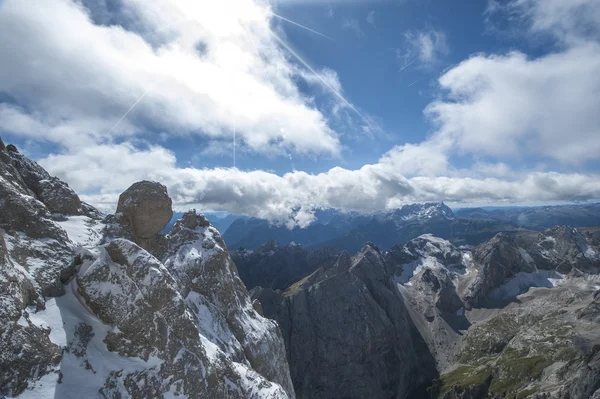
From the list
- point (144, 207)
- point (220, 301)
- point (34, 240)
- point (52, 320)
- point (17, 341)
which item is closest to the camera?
point (17, 341)

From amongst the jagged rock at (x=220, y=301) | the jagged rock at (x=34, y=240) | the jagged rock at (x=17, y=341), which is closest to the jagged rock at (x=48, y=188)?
the jagged rock at (x=34, y=240)

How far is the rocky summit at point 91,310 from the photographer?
95.7ft

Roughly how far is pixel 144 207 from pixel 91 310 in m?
24.1

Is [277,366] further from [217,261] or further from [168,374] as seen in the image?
[168,374]

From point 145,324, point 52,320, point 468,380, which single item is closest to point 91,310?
point 52,320

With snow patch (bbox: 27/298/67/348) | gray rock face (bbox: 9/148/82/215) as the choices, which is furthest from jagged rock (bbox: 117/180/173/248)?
snow patch (bbox: 27/298/67/348)

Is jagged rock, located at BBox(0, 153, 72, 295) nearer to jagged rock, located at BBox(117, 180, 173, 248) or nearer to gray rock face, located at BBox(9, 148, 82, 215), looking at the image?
gray rock face, located at BBox(9, 148, 82, 215)

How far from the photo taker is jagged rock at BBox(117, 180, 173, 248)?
56.9 metres

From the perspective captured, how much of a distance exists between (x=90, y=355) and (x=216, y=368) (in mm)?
16960

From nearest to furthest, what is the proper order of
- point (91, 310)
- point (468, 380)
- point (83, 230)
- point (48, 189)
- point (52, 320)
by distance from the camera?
point (52, 320) < point (91, 310) < point (83, 230) < point (48, 189) < point (468, 380)

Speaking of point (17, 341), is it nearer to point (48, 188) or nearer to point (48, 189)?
point (48, 189)

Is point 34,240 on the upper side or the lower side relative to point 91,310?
upper

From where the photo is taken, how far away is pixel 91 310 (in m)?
36.1

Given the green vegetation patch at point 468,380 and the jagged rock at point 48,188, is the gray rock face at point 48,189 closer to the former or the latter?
the jagged rock at point 48,188
